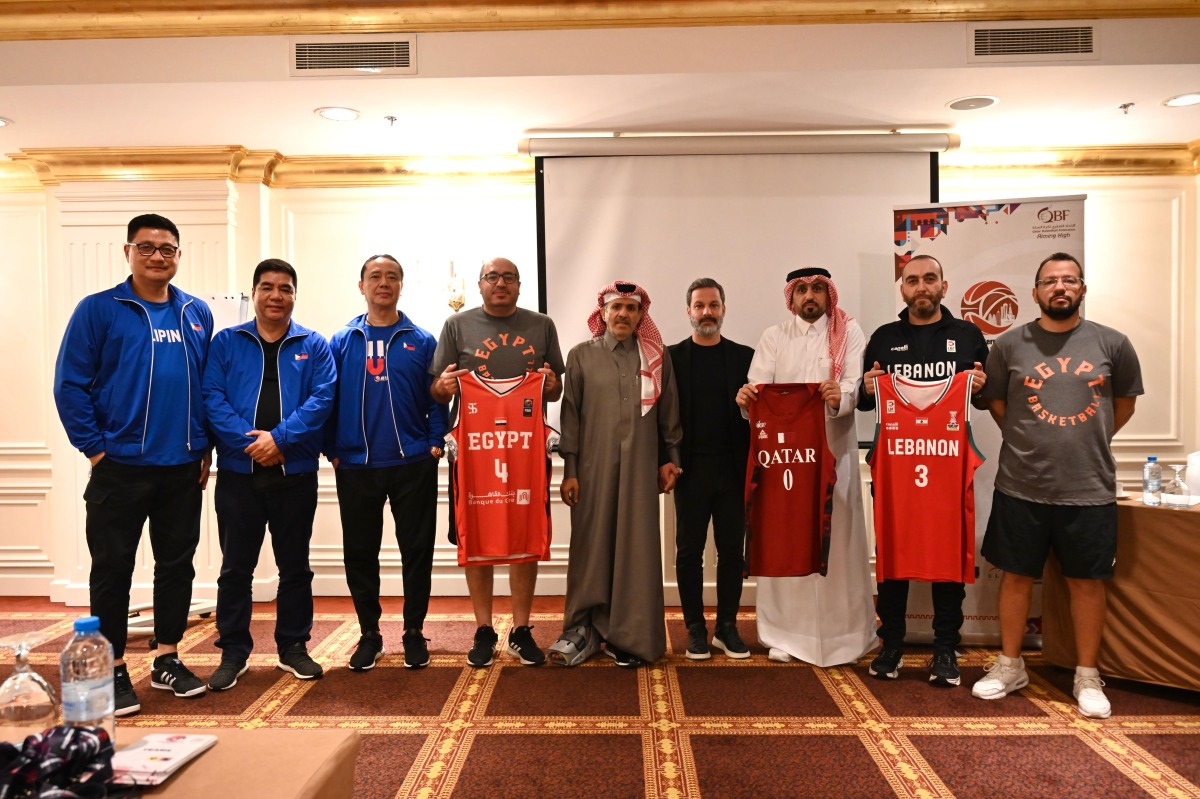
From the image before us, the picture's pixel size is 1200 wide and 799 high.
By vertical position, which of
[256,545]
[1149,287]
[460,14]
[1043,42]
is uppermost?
A: [460,14]

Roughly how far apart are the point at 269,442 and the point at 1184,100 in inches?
197

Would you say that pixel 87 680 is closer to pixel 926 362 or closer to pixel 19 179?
pixel 926 362

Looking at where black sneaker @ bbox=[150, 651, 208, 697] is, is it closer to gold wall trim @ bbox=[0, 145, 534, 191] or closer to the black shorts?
gold wall trim @ bbox=[0, 145, 534, 191]

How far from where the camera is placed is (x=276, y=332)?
3490 millimetres

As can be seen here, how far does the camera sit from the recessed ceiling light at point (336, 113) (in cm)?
419

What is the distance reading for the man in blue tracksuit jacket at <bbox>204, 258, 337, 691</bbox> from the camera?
337cm

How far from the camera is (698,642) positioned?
3.72 m

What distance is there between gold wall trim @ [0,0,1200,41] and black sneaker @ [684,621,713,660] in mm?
2917

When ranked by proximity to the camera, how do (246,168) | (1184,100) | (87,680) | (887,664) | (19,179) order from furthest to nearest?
(19,179) < (246,168) < (1184,100) < (887,664) < (87,680)

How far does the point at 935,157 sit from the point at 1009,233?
86 cm

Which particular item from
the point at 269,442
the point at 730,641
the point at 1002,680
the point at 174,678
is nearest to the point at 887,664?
the point at 1002,680

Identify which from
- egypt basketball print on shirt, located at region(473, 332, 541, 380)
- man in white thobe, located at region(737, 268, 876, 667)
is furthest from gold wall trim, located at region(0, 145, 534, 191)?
man in white thobe, located at region(737, 268, 876, 667)

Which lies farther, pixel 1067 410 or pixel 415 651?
pixel 415 651

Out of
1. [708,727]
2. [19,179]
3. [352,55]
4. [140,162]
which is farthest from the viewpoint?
[19,179]
